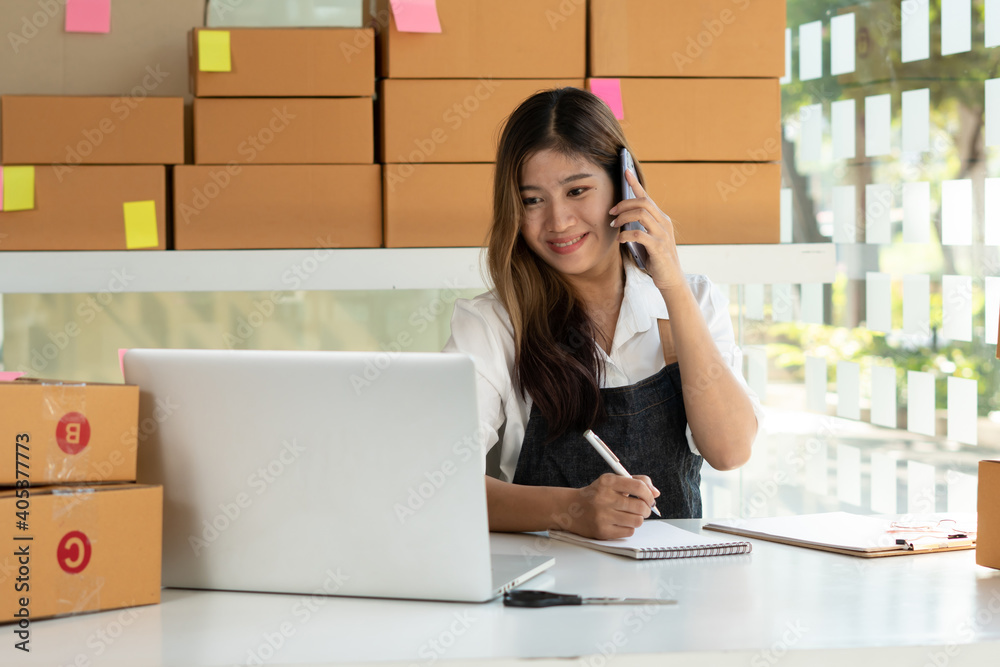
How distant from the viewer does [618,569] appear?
3.20ft

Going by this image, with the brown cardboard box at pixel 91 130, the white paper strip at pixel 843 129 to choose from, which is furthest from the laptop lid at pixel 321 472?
the white paper strip at pixel 843 129

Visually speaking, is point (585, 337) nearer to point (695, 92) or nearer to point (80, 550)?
point (695, 92)

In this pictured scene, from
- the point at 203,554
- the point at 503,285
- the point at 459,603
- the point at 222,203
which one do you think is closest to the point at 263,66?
the point at 222,203

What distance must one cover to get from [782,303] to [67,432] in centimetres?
217

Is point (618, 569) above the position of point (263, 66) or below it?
below

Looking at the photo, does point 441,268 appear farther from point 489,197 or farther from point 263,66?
point 263,66

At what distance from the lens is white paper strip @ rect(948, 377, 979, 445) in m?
2.30

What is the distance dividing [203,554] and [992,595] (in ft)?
2.44

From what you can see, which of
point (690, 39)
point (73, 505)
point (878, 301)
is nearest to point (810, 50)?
point (878, 301)

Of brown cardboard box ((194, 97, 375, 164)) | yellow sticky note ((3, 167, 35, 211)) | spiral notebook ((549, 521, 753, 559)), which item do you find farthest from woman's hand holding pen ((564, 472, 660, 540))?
yellow sticky note ((3, 167, 35, 211))

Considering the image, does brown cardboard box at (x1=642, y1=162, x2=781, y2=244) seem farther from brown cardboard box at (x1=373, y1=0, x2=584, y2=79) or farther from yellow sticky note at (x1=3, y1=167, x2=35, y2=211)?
yellow sticky note at (x1=3, y1=167, x2=35, y2=211)

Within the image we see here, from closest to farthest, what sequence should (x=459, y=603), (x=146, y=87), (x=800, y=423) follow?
(x=459, y=603) → (x=146, y=87) → (x=800, y=423)

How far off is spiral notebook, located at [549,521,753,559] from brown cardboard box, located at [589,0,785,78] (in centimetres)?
110

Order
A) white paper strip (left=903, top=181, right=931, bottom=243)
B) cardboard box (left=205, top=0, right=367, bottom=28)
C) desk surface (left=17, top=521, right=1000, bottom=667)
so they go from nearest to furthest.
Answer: desk surface (left=17, top=521, right=1000, bottom=667), cardboard box (left=205, top=0, right=367, bottom=28), white paper strip (left=903, top=181, right=931, bottom=243)
